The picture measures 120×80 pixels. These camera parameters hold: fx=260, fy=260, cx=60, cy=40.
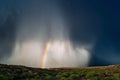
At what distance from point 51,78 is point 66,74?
5047 millimetres

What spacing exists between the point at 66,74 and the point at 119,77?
9.62 m

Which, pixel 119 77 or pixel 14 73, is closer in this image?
pixel 119 77

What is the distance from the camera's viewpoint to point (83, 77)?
146 feet

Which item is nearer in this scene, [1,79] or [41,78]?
[1,79]

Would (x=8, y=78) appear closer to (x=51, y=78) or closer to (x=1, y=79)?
(x=1, y=79)

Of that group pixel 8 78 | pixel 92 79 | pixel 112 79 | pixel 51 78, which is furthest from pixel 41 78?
pixel 112 79

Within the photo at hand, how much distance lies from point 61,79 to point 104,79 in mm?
6965

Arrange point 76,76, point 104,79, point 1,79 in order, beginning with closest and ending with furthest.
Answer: point 1,79, point 104,79, point 76,76

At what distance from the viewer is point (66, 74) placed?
46906mm

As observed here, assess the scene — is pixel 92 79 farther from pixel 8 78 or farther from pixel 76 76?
pixel 8 78

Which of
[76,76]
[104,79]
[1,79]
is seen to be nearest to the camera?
[1,79]

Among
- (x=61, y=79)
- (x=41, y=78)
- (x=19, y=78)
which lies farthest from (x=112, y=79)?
(x=19, y=78)

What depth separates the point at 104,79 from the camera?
4200 centimetres

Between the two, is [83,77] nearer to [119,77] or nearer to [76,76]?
[76,76]
